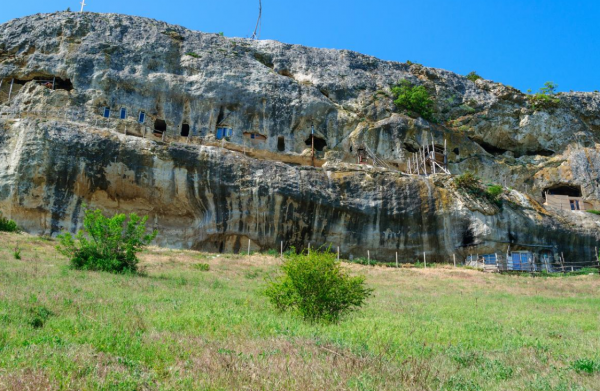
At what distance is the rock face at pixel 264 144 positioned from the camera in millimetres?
31125

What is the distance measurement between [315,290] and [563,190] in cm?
4008

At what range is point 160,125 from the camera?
3972cm

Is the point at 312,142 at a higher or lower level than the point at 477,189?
higher

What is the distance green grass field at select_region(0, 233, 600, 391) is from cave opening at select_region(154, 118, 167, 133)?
74.0ft

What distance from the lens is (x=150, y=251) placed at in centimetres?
2767

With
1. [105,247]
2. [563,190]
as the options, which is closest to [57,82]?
[105,247]

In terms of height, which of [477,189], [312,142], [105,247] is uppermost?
[312,142]

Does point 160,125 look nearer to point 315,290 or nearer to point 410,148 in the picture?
point 410,148

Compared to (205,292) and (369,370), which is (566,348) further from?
(205,292)

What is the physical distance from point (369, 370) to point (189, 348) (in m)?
2.78

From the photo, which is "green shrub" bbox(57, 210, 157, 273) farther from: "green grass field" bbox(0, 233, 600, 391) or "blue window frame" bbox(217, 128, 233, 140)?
"blue window frame" bbox(217, 128, 233, 140)

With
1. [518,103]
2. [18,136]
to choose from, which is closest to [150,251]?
[18,136]

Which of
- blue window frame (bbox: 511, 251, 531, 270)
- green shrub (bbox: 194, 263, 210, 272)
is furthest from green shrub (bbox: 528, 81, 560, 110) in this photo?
green shrub (bbox: 194, 263, 210, 272)

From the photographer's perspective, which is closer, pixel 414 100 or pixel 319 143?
pixel 319 143
